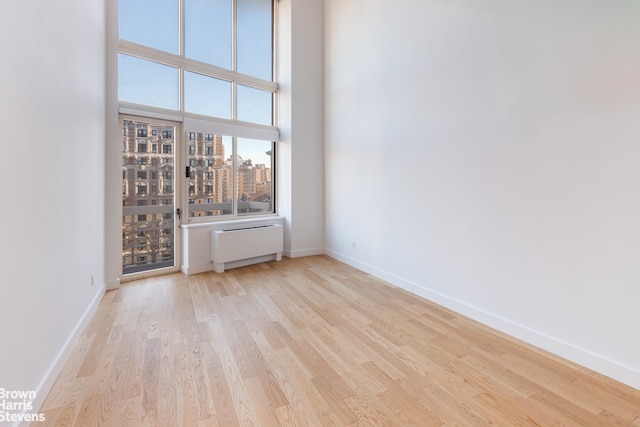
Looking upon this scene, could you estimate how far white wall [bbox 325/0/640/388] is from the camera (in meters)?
2.01

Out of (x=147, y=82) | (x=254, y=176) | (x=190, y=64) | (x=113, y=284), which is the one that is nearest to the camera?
(x=113, y=284)

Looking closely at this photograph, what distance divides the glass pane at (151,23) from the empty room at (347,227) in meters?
0.03

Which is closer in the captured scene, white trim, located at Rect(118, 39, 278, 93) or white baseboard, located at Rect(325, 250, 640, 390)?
white baseboard, located at Rect(325, 250, 640, 390)

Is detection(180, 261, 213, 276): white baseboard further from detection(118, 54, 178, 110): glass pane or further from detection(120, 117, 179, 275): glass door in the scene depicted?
detection(118, 54, 178, 110): glass pane

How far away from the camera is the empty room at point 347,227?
171 centimetres

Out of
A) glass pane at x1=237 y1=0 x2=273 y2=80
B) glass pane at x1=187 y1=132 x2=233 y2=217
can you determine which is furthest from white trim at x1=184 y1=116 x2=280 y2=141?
glass pane at x1=237 y1=0 x2=273 y2=80

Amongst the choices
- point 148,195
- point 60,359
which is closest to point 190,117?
point 148,195

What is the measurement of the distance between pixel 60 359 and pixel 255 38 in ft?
17.6

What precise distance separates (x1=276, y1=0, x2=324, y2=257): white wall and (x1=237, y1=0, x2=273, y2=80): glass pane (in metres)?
0.21

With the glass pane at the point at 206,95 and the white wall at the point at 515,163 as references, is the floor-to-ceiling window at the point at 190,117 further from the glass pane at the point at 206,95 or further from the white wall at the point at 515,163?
the white wall at the point at 515,163

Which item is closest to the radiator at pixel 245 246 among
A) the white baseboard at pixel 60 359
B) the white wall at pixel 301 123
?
the white wall at pixel 301 123

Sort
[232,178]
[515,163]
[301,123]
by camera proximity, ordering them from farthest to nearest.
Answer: [301,123], [232,178], [515,163]

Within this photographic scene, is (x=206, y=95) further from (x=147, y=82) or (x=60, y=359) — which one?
(x=60, y=359)

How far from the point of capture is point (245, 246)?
4598 millimetres
